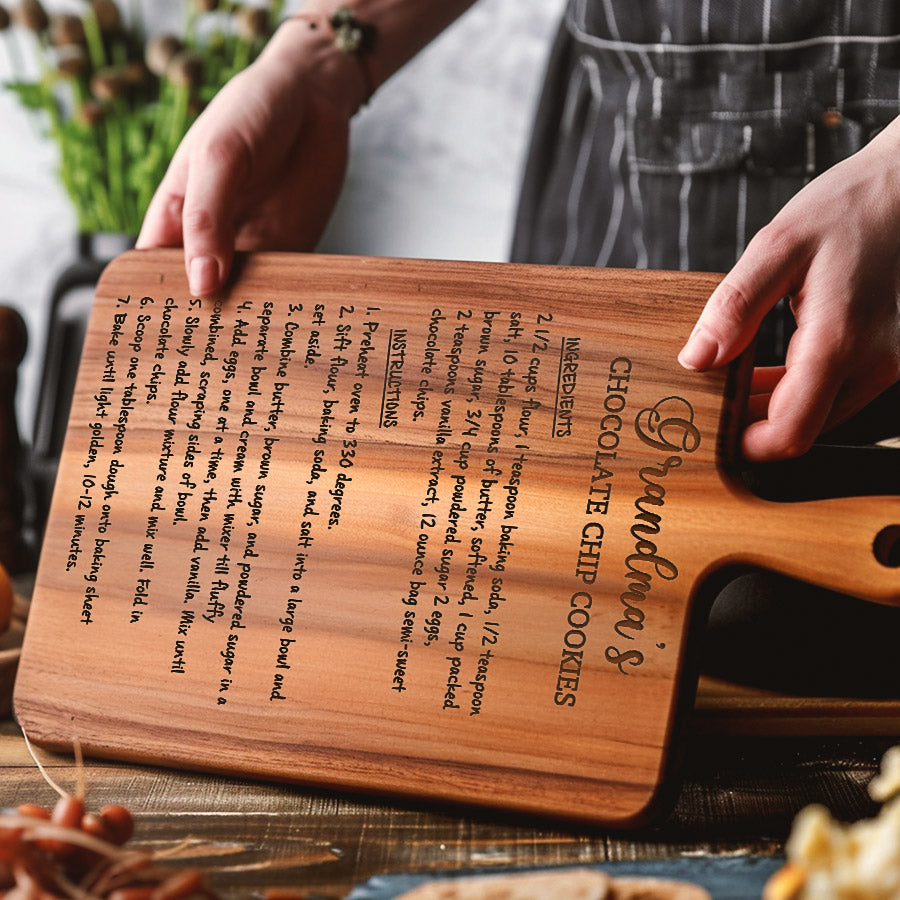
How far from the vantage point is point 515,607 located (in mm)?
586

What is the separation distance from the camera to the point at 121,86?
1.31 metres

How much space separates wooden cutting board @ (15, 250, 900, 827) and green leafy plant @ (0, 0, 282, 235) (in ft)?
2.26

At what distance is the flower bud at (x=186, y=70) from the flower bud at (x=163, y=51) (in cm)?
5

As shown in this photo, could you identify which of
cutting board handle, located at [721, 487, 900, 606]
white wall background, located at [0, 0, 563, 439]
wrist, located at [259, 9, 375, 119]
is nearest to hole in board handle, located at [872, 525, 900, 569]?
cutting board handle, located at [721, 487, 900, 606]

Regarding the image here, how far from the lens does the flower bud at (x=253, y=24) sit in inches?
49.9

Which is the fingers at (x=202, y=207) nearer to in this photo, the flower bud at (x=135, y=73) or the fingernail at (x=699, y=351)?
the fingernail at (x=699, y=351)

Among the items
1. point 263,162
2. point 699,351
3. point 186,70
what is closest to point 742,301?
point 699,351

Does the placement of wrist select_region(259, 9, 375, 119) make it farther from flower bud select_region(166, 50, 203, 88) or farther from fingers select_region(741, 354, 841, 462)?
fingers select_region(741, 354, 841, 462)

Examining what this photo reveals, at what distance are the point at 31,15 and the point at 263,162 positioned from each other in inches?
27.0

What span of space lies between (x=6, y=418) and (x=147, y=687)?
484mm

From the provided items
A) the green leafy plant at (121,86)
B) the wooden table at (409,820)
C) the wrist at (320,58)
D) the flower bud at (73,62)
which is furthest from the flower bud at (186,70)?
the wooden table at (409,820)

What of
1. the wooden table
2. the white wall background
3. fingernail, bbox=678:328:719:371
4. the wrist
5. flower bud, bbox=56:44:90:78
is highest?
the wrist

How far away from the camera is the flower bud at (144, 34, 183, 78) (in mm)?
1302

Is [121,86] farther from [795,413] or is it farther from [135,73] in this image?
[795,413]
